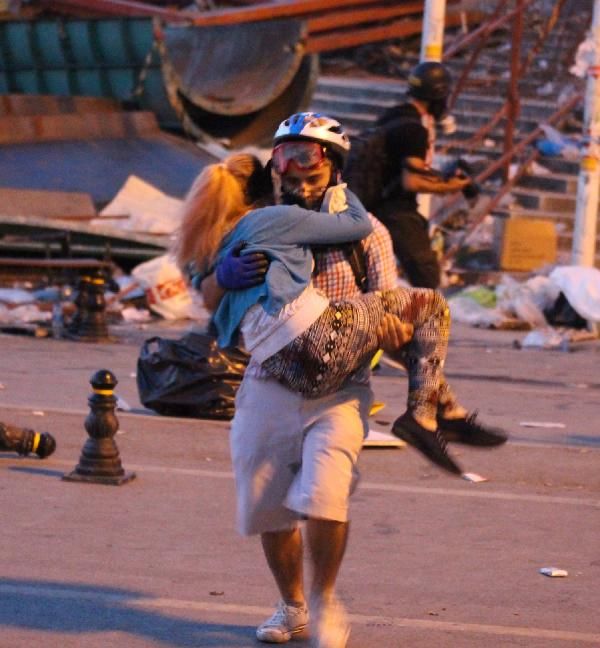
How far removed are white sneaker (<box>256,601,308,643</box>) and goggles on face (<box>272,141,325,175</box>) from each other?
1487 mm

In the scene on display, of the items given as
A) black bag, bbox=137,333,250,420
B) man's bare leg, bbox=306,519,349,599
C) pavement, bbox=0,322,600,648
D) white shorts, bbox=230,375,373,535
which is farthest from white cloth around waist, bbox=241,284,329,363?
black bag, bbox=137,333,250,420

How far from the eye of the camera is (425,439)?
198 inches

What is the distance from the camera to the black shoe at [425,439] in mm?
5012

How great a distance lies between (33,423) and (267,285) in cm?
446

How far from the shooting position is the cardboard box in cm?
1650

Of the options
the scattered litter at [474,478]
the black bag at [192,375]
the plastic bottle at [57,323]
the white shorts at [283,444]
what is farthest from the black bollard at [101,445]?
the plastic bottle at [57,323]

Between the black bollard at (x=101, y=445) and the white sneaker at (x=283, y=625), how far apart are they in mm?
2475

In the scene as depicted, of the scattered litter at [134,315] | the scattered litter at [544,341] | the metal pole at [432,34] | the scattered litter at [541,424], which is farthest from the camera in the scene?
the metal pole at [432,34]

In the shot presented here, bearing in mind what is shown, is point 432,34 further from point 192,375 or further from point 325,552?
point 325,552

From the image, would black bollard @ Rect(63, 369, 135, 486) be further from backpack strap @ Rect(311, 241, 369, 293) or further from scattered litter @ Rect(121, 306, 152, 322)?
scattered litter @ Rect(121, 306, 152, 322)

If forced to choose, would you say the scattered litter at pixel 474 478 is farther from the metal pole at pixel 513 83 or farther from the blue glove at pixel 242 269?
the metal pole at pixel 513 83

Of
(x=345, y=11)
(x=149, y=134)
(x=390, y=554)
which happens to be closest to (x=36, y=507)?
(x=390, y=554)

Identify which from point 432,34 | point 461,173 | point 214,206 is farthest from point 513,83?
point 214,206

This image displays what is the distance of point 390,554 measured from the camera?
21.1ft
